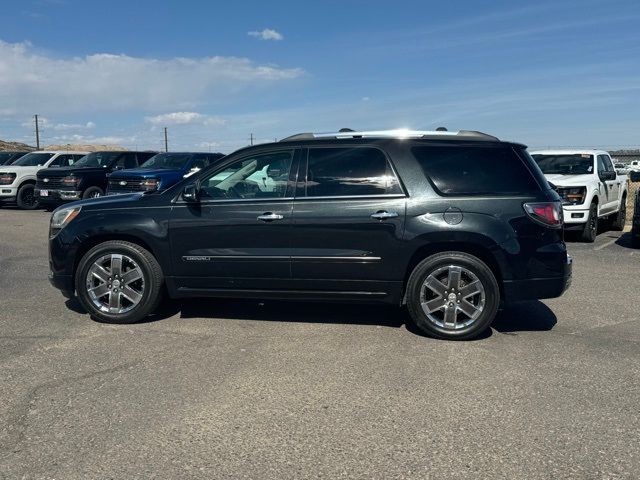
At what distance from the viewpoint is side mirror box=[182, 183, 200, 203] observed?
5.58 meters

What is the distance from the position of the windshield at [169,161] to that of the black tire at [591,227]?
10151mm

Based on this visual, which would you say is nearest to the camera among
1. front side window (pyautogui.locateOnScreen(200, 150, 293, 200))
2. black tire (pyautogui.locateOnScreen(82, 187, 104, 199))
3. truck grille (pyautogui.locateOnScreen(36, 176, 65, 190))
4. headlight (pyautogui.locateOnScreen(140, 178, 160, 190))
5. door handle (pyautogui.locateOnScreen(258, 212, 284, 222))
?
door handle (pyautogui.locateOnScreen(258, 212, 284, 222))

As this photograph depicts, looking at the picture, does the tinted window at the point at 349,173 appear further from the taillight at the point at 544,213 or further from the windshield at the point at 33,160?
the windshield at the point at 33,160

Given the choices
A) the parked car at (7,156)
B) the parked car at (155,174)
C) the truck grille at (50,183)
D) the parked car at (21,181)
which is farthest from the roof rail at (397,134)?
the parked car at (7,156)

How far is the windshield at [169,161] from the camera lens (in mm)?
16312

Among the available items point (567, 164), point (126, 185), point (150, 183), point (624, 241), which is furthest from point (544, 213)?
point (126, 185)

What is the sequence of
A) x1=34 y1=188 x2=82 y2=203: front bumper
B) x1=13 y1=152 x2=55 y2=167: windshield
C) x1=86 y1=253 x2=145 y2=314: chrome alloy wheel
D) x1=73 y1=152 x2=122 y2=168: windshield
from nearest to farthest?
x1=86 y1=253 x2=145 y2=314: chrome alloy wheel < x1=34 y1=188 x2=82 y2=203: front bumper < x1=73 y1=152 x2=122 y2=168: windshield < x1=13 y1=152 x2=55 y2=167: windshield

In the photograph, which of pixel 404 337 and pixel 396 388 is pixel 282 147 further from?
pixel 396 388

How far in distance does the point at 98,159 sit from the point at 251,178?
14322 millimetres

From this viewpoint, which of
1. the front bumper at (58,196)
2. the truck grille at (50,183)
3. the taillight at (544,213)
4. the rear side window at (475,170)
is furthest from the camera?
the truck grille at (50,183)

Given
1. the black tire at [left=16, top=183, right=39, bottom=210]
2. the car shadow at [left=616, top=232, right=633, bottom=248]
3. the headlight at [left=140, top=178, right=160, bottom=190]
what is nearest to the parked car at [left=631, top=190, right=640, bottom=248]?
the car shadow at [left=616, top=232, right=633, bottom=248]

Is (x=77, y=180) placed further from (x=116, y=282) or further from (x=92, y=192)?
(x=116, y=282)

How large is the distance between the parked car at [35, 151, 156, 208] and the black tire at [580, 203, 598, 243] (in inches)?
515

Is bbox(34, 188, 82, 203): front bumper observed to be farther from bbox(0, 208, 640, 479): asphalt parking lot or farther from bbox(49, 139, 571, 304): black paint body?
bbox(49, 139, 571, 304): black paint body
